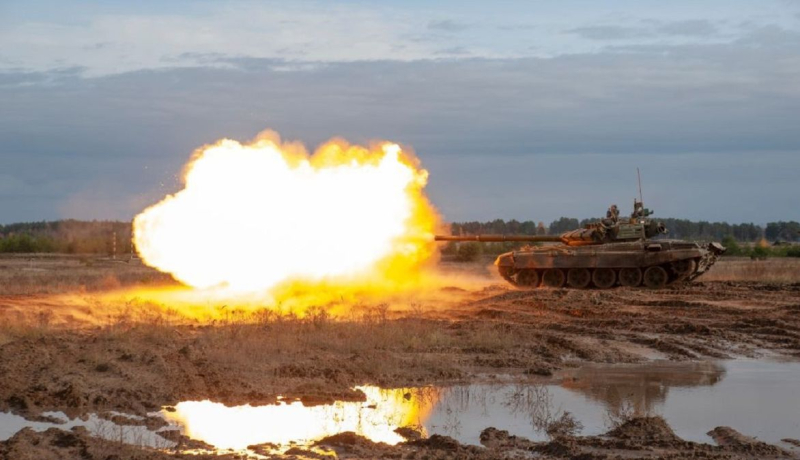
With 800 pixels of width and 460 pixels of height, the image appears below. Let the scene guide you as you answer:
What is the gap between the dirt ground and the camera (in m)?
11.7

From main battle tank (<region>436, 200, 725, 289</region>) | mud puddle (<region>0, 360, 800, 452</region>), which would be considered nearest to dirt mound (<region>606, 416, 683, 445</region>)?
mud puddle (<region>0, 360, 800, 452</region>)

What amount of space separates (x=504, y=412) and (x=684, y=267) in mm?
20705

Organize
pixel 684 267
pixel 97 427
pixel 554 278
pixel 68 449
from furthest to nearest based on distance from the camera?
pixel 554 278 → pixel 684 267 → pixel 97 427 → pixel 68 449

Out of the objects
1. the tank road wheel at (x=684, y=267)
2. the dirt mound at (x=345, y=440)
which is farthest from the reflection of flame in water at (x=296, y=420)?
the tank road wheel at (x=684, y=267)

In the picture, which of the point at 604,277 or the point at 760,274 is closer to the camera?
the point at 604,277

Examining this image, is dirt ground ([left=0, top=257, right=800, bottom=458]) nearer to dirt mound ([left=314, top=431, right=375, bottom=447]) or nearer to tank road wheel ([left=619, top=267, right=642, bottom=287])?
dirt mound ([left=314, top=431, right=375, bottom=447])

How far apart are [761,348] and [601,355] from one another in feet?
12.5

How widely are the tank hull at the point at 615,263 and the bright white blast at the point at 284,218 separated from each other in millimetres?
5183

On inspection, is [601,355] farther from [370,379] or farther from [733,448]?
→ [733,448]

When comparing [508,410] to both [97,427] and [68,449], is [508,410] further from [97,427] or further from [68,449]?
[68,449]

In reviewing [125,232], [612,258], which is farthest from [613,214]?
[125,232]

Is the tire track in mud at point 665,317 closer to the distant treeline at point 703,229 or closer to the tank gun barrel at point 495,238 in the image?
the tank gun barrel at point 495,238

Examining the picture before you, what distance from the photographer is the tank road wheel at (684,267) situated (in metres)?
33.1

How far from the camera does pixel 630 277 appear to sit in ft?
111
